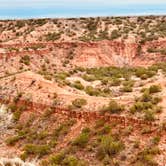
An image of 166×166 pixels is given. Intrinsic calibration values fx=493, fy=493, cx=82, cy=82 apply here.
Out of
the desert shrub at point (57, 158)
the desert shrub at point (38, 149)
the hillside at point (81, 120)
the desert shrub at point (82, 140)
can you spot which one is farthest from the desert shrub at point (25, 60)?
the desert shrub at point (57, 158)

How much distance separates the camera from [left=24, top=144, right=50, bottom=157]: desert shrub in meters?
26.7

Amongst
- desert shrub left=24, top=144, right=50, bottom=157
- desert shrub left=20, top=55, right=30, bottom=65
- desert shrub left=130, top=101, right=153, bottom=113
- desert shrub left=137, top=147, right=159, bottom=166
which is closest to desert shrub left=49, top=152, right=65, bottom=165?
desert shrub left=24, top=144, right=50, bottom=157

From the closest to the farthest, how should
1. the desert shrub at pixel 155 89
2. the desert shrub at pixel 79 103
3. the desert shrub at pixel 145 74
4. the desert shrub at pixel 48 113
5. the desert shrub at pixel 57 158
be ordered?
the desert shrub at pixel 57 158 < the desert shrub at pixel 79 103 < the desert shrub at pixel 155 89 < the desert shrub at pixel 48 113 < the desert shrub at pixel 145 74

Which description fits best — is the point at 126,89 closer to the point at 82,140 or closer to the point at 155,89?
the point at 155,89

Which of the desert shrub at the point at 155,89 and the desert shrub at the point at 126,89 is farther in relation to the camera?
the desert shrub at the point at 126,89

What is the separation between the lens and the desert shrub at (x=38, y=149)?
2672 cm

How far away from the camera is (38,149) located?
88.2 feet

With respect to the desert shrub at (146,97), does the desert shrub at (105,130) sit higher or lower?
lower

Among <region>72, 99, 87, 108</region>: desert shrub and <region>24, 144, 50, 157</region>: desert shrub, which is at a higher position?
<region>72, 99, 87, 108</region>: desert shrub

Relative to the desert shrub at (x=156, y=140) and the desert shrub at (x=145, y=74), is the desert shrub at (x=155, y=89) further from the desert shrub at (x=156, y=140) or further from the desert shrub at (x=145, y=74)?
the desert shrub at (x=145, y=74)

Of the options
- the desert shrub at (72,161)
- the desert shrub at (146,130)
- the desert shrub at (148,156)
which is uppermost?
the desert shrub at (146,130)

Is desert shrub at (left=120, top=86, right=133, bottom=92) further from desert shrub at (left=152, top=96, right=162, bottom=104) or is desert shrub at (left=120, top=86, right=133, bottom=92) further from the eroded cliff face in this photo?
the eroded cliff face

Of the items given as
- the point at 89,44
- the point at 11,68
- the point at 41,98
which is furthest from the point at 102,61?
the point at 41,98

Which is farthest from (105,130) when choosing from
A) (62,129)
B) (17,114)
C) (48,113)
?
(17,114)
